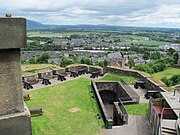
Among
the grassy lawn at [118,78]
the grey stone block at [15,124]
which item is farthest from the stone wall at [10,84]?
the grassy lawn at [118,78]

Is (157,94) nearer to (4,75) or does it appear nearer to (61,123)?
(61,123)

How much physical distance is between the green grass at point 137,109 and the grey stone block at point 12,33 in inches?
429

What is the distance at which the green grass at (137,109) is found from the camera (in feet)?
46.4

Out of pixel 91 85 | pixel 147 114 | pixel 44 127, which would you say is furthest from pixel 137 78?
pixel 44 127

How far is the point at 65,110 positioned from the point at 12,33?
10.7 metres

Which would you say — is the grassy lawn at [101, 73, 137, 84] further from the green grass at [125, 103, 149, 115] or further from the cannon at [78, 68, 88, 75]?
the green grass at [125, 103, 149, 115]

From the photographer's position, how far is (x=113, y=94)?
21234 mm

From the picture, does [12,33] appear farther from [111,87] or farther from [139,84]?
[111,87]

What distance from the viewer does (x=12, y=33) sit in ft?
13.8

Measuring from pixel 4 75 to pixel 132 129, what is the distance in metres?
8.78

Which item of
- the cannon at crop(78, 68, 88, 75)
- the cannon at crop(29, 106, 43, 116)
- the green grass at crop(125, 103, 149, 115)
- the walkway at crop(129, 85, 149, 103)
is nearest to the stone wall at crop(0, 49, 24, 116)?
the cannon at crop(29, 106, 43, 116)

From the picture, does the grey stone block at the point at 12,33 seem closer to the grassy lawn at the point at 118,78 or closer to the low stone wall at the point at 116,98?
the low stone wall at the point at 116,98

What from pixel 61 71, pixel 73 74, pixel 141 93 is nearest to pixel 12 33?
pixel 141 93

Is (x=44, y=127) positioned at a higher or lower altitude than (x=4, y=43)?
lower
